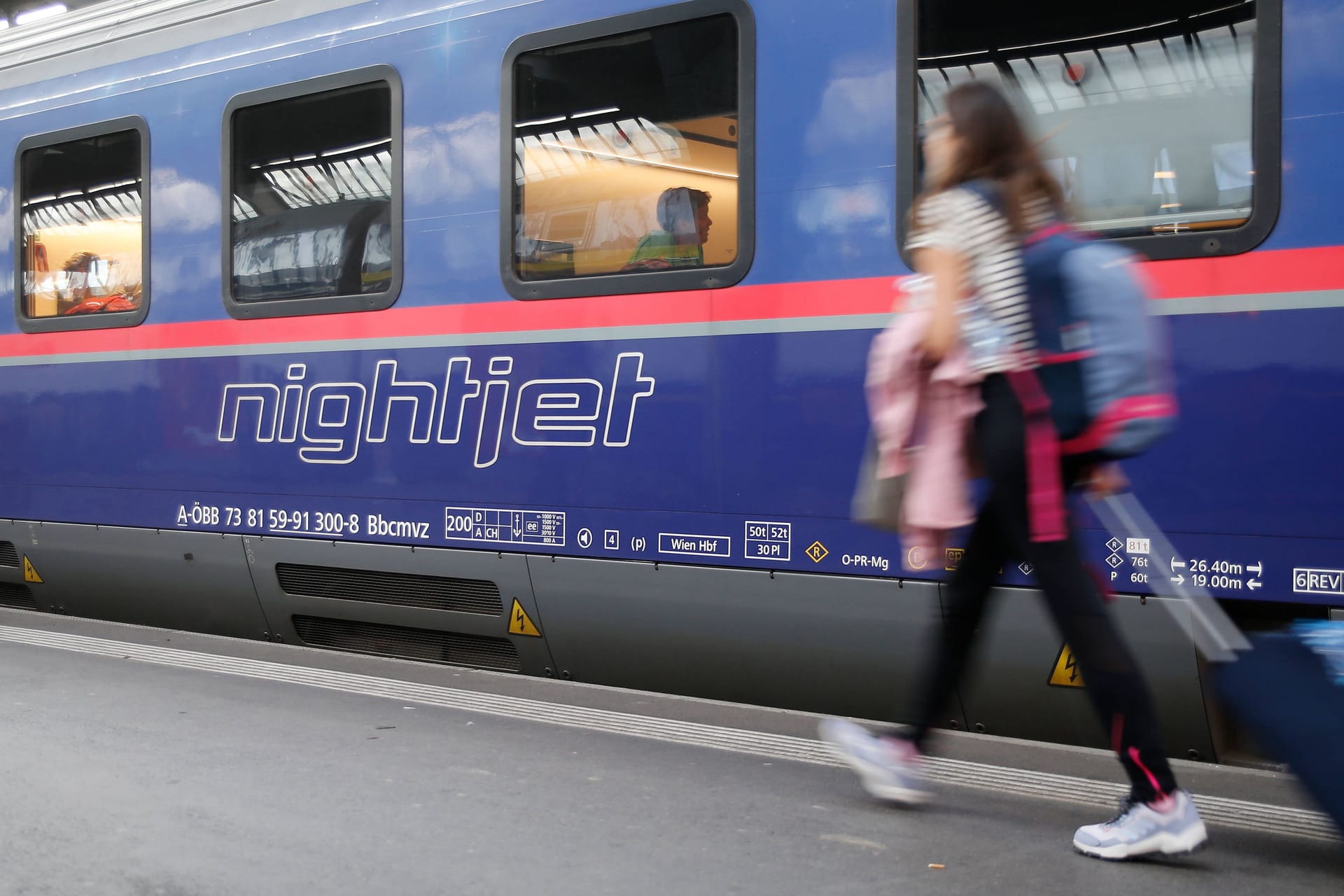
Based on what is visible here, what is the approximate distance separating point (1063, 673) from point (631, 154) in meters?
2.21

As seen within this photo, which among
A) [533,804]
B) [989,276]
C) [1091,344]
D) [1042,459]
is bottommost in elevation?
[533,804]

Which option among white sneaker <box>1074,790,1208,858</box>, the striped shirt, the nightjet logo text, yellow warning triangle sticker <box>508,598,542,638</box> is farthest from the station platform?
the striped shirt

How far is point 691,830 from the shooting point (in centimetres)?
335

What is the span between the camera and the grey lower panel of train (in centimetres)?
394

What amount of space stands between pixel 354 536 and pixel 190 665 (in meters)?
0.83

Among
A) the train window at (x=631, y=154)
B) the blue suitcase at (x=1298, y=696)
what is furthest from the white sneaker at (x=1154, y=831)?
the train window at (x=631, y=154)

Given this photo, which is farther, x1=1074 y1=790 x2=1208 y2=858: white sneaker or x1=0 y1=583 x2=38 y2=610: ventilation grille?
x1=0 y1=583 x2=38 y2=610: ventilation grille

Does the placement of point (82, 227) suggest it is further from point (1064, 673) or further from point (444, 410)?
point (1064, 673)

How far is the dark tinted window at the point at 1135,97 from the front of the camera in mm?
3604

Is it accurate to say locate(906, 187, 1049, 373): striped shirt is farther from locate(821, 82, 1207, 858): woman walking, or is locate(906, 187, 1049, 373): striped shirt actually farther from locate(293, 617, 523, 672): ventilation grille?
locate(293, 617, 523, 672): ventilation grille

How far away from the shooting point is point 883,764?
3391 millimetres

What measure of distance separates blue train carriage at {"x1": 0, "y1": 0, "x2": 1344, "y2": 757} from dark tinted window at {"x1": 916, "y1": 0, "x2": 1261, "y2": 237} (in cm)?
1

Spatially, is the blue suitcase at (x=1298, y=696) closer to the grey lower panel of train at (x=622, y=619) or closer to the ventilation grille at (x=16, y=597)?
the grey lower panel of train at (x=622, y=619)

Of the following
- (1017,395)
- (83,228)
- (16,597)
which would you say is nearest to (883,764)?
(1017,395)
